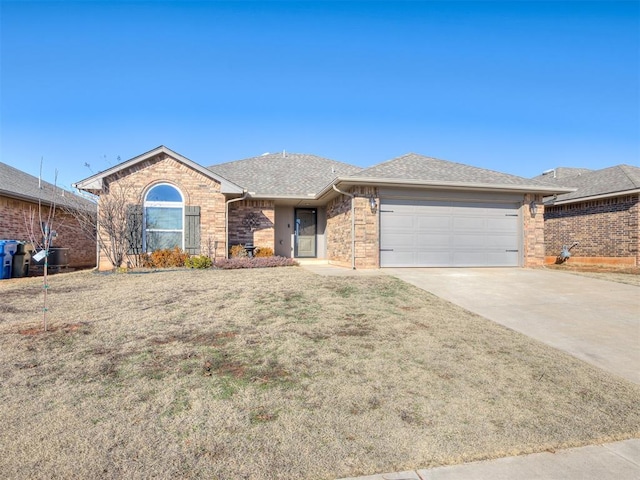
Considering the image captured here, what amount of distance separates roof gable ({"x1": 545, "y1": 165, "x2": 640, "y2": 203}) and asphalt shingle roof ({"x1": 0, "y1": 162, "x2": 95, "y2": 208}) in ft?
65.8

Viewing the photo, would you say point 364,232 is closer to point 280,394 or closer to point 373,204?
point 373,204

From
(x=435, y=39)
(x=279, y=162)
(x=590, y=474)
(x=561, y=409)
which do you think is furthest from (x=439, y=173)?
(x=590, y=474)

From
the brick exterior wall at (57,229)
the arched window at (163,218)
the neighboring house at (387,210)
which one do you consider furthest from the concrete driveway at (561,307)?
the brick exterior wall at (57,229)

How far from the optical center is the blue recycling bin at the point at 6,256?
417 inches

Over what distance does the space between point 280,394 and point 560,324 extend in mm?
4855

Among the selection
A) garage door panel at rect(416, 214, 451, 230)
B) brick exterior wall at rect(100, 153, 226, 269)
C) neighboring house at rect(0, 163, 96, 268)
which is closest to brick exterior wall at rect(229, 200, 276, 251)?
brick exterior wall at rect(100, 153, 226, 269)

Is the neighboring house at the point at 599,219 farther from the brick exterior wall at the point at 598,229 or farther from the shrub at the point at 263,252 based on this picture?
the shrub at the point at 263,252

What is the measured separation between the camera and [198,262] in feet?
37.8

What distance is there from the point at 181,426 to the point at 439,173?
11638 millimetres

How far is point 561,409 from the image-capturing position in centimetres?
307

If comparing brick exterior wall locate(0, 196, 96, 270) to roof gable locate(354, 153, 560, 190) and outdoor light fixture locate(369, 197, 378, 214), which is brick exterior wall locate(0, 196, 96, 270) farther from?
roof gable locate(354, 153, 560, 190)

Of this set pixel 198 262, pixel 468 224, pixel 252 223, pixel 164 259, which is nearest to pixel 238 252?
pixel 252 223

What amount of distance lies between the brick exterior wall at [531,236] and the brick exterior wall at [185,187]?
10.6 m

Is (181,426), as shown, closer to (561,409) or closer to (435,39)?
(561,409)
